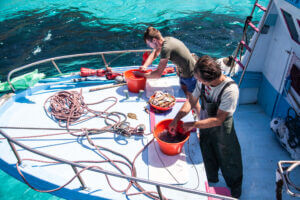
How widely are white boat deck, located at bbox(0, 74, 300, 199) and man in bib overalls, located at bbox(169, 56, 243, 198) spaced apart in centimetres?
32

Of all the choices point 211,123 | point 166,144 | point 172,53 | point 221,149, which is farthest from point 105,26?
point 211,123

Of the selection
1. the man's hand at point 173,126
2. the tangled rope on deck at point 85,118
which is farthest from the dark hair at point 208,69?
the tangled rope on deck at point 85,118

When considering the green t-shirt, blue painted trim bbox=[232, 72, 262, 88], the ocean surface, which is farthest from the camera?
the ocean surface

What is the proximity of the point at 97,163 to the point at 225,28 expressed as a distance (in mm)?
14548

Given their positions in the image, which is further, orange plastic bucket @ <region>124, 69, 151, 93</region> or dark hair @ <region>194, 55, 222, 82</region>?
orange plastic bucket @ <region>124, 69, 151, 93</region>

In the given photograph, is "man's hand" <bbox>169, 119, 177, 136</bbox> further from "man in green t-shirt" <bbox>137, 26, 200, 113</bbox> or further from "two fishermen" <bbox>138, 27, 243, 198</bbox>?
"man in green t-shirt" <bbox>137, 26, 200, 113</bbox>

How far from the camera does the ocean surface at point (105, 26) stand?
43.6 ft

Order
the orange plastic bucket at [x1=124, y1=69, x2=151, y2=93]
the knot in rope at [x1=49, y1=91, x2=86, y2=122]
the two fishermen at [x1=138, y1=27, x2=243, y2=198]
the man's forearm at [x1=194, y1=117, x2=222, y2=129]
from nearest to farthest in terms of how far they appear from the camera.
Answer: the two fishermen at [x1=138, y1=27, x2=243, y2=198] < the man's forearm at [x1=194, y1=117, x2=222, y2=129] < the knot in rope at [x1=49, y1=91, x2=86, y2=122] < the orange plastic bucket at [x1=124, y1=69, x2=151, y2=93]

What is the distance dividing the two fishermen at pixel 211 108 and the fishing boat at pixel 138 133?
27 cm

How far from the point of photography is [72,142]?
382 cm

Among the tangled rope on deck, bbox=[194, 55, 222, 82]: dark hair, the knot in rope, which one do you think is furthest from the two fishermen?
the knot in rope

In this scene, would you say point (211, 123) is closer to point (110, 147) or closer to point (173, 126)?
point (173, 126)

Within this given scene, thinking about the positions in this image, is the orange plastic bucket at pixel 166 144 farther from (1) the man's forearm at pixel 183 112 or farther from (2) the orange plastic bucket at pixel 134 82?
(2) the orange plastic bucket at pixel 134 82

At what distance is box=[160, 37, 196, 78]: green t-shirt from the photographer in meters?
3.75
